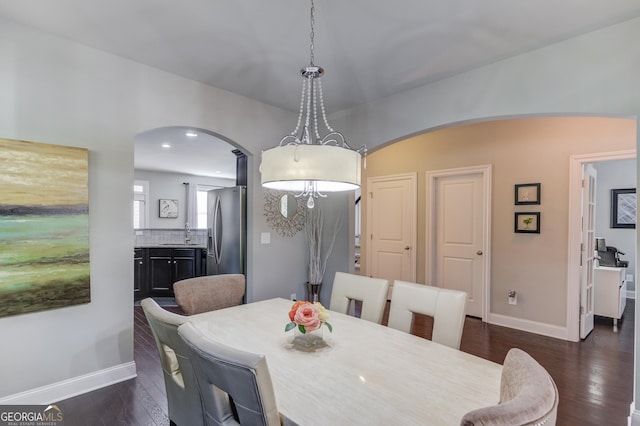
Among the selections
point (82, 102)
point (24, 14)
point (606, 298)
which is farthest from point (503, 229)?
point (24, 14)

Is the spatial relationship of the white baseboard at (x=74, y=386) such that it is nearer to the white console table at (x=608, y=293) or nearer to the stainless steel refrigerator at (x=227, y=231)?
the stainless steel refrigerator at (x=227, y=231)

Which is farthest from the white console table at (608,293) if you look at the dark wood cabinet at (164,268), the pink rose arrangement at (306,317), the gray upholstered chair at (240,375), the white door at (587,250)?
the dark wood cabinet at (164,268)

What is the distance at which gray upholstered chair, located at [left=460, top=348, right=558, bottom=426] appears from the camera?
2.08 ft

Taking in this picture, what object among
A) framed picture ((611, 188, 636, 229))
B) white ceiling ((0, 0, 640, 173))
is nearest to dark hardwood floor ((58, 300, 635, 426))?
framed picture ((611, 188, 636, 229))

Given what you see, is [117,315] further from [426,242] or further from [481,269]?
[481,269]

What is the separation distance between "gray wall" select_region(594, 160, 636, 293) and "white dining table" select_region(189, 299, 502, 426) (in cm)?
605

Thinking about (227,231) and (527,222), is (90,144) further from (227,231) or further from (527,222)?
(527,222)

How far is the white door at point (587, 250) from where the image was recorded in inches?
140

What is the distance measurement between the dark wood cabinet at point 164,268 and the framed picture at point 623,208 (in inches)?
281

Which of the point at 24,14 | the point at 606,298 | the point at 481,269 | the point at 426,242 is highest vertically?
the point at 24,14

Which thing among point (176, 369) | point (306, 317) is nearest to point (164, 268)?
point (176, 369)

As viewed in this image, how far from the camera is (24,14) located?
6.88 ft

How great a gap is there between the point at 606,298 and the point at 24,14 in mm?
6555

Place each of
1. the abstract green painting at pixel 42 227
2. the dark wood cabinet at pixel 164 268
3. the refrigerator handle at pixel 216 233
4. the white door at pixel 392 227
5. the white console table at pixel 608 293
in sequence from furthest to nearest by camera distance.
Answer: the dark wood cabinet at pixel 164 268, the white door at pixel 392 227, the refrigerator handle at pixel 216 233, the white console table at pixel 608 293, the abstract green painting at pixel 42 227
